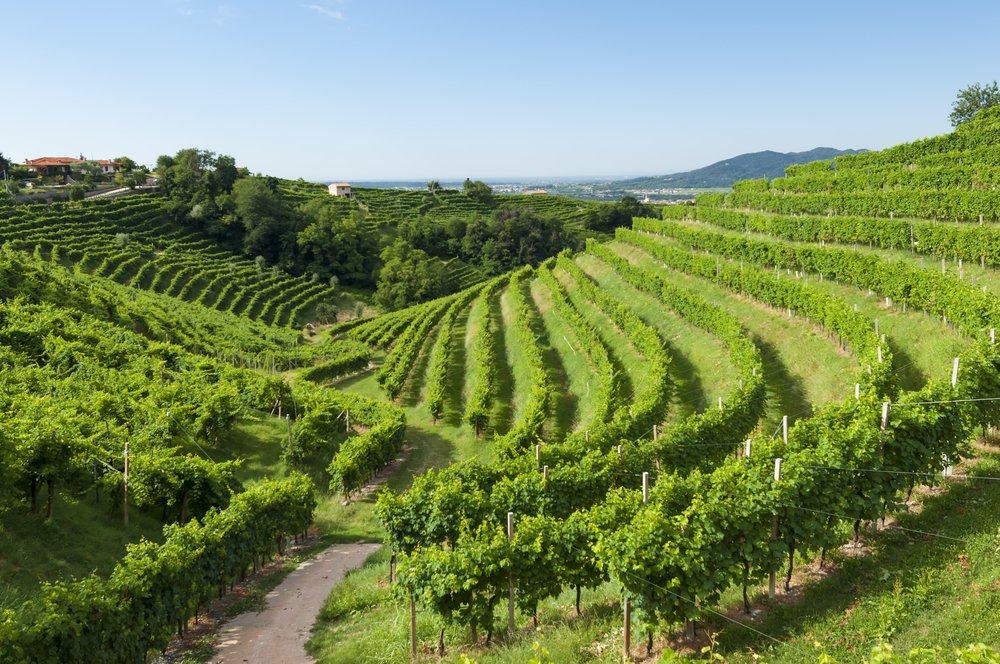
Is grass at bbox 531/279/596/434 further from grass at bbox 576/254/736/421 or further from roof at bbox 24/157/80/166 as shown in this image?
roof at bbox 24/157/80/166

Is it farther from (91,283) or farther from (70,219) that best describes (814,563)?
(70,219)

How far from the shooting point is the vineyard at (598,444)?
36.1 ft

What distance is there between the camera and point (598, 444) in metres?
21.7

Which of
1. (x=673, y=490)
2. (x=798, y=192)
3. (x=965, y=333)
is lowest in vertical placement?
(x=673, y=490)

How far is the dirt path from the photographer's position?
14.1 m

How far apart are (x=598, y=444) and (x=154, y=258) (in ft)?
252

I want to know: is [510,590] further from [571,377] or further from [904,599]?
[571,377]

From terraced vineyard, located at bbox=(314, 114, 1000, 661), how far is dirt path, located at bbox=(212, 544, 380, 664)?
3.10 ft

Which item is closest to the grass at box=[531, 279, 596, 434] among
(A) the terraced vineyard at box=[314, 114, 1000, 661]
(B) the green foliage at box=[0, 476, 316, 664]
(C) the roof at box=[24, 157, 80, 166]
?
(A) the terraced vineyard at box=[314, 114, 1000, 661]

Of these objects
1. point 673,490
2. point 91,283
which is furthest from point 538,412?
point 91,283

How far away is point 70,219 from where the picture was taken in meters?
81.3

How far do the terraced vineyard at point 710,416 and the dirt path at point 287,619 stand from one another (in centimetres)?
94

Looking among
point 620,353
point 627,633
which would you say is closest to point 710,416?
point 627,633

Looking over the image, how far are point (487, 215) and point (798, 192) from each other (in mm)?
92157
